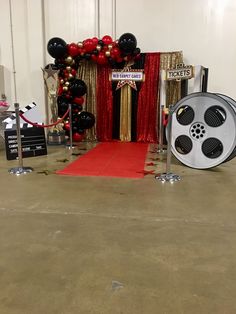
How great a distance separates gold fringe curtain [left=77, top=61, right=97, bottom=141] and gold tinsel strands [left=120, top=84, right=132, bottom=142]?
68 centimetres

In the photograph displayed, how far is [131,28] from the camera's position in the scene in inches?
277

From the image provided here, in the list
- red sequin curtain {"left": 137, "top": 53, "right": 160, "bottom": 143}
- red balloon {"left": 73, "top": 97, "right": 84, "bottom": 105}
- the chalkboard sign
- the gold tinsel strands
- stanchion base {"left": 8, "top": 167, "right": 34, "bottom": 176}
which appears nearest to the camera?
stanchion base {"left": 8, "top": 167, "right": 34, "bottom": 176}

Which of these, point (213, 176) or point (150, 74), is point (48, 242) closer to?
point (213, 176)

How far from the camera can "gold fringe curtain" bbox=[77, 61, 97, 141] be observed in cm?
708

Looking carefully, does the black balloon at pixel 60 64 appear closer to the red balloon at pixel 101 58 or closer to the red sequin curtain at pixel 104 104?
the red balloon at pixel 101 58

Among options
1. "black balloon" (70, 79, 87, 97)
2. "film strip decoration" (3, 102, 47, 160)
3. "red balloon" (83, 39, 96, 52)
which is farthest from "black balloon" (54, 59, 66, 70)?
"film strip decoration" (3, 102, 47, 160)

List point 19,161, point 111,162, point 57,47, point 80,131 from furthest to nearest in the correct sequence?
point 80,131 < point 57,47 < point 111,162 < point 19,161

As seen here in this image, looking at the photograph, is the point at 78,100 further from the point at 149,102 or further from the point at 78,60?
the point at 149,102

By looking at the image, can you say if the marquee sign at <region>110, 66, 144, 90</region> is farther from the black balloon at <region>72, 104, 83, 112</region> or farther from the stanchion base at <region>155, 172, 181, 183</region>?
the stanchion base at <region>155, 172, 181, 183</region>

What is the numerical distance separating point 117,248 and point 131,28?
614 centimetres

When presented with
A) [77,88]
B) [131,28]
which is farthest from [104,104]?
[131,28]

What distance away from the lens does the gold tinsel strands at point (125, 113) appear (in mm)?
7035

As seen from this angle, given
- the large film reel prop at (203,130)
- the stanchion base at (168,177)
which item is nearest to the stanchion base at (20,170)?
the stanchion base at (168,177)

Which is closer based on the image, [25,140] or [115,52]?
[25,140]
